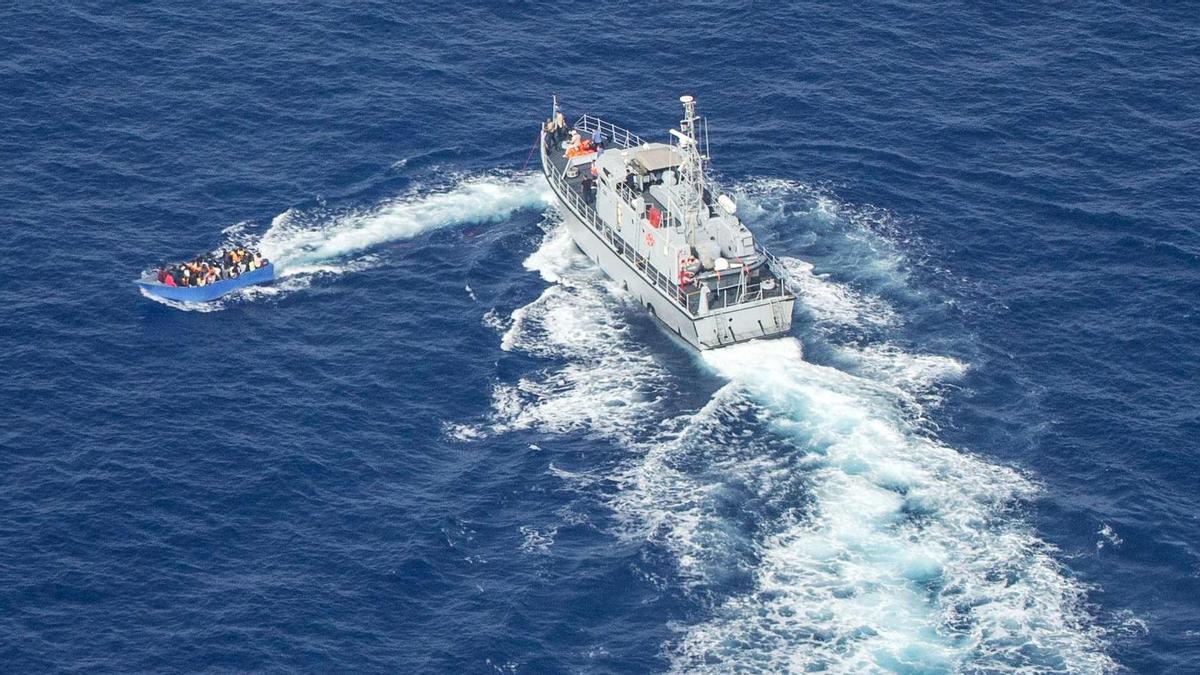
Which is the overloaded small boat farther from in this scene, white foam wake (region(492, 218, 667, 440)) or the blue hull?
white foam wake (region(492, 218, 667, 440))

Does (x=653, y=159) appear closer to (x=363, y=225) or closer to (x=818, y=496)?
(x=363, y=225)

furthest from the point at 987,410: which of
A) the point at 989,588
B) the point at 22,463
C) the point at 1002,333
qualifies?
the point at 22,463

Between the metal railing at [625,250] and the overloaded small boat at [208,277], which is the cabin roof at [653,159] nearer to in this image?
the metal railing at [625,250]

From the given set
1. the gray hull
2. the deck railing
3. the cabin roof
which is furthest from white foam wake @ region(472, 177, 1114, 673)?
the cabin roof

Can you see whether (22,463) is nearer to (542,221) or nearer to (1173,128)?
(542,221)

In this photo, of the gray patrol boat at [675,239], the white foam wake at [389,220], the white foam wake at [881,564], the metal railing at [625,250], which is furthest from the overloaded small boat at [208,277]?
the white foam wake at [881,564]

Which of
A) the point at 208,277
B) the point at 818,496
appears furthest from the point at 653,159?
the point at 818,496
